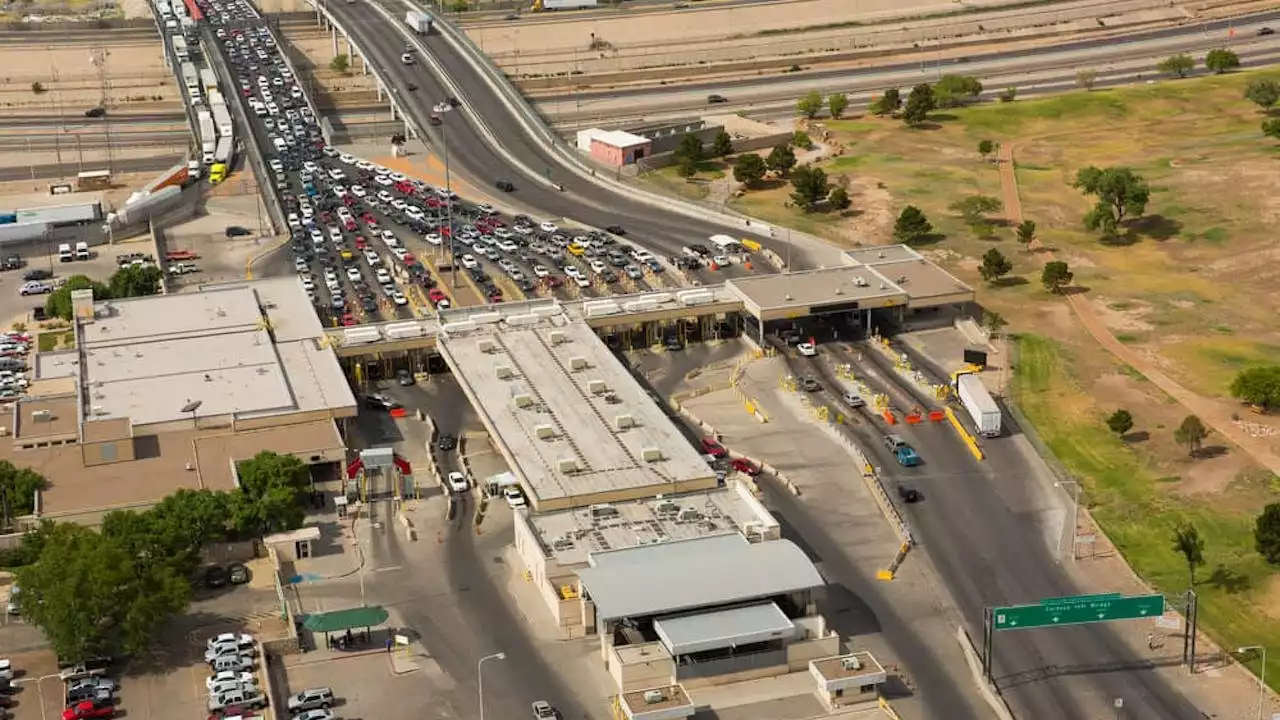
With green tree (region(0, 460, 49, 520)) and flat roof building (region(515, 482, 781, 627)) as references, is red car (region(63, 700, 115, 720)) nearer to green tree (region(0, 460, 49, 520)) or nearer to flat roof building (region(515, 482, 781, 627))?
green tree (region(0, 460, 49, 520))

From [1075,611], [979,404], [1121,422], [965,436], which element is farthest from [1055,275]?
[1075,611]

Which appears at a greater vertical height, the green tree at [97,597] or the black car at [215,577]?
the green tree at [97,597]

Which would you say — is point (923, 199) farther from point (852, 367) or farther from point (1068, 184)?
point (852, 367)

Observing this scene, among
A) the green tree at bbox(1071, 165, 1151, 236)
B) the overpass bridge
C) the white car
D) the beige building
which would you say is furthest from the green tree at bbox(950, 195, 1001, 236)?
the white car

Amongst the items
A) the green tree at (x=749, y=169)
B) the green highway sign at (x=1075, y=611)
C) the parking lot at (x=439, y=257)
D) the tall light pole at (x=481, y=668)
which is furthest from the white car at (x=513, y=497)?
the green tree at (x=749, y=169)

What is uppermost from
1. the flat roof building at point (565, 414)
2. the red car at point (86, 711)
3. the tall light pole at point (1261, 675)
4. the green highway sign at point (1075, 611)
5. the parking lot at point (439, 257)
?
the green highway sign at point (1075, 611)

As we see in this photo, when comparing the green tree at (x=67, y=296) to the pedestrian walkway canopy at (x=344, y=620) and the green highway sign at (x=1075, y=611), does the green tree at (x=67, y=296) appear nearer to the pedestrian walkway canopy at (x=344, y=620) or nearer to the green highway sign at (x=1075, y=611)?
the pedestrian walkway canopy at (x=344, y=620)

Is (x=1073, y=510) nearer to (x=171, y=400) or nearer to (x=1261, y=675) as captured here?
(x=1261, y=675)
